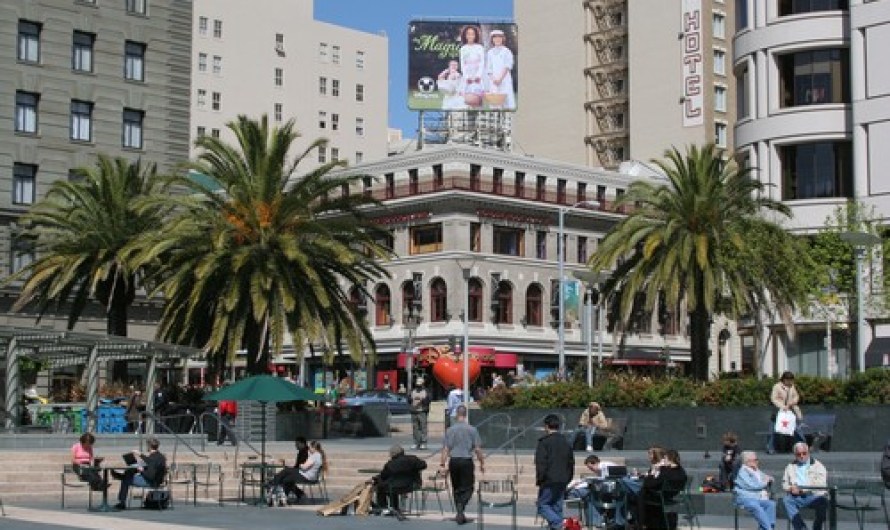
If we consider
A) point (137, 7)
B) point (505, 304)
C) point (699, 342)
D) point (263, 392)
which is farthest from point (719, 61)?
point (263, 392)

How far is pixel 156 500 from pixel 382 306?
59.2m

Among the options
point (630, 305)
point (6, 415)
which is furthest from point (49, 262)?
point (630, 305)

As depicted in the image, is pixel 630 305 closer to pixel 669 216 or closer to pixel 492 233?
pixel 669 216

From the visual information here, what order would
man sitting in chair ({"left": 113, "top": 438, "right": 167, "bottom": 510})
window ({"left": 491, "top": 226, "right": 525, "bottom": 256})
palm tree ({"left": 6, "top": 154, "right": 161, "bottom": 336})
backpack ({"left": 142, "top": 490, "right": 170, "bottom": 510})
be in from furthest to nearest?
1. window ({"left": 491, "top": 226, "right": 525, "bottom": 256})
2. palm tree ({"left": 6, "top": 154, "right": 161, "bottom": 336})
3. backpack ({"left": 142, "top": 490, "right": 170, "bottom": 510})
4. man sitting in chair ({"left": 113, "top": 438, "right": 167, "bottom": 510})

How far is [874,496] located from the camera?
23156 millimetres

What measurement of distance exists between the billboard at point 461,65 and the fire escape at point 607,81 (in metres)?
17.0

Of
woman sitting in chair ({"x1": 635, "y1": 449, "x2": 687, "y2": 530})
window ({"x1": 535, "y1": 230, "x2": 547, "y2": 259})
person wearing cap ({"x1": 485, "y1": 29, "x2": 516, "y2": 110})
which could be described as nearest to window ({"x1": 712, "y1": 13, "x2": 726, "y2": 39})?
person wearing cap ({"x1": 485, "y1": 29, "x2": 516, "y2": 110})

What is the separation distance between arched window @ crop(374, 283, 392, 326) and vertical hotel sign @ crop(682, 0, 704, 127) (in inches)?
1047

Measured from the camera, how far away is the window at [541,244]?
8681cm

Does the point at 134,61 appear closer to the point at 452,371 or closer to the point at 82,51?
the point at 82,51

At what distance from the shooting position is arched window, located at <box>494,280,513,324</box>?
275 feet

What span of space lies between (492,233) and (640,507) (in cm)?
6431

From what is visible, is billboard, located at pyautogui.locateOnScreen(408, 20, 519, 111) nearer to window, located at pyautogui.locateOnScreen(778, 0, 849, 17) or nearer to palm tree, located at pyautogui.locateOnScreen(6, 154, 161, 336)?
window, located at pyautogui.locateOnScreen(778, 0, 849, 17)

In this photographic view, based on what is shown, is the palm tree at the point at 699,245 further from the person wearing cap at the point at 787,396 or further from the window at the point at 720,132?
the window at the point at 720,132
